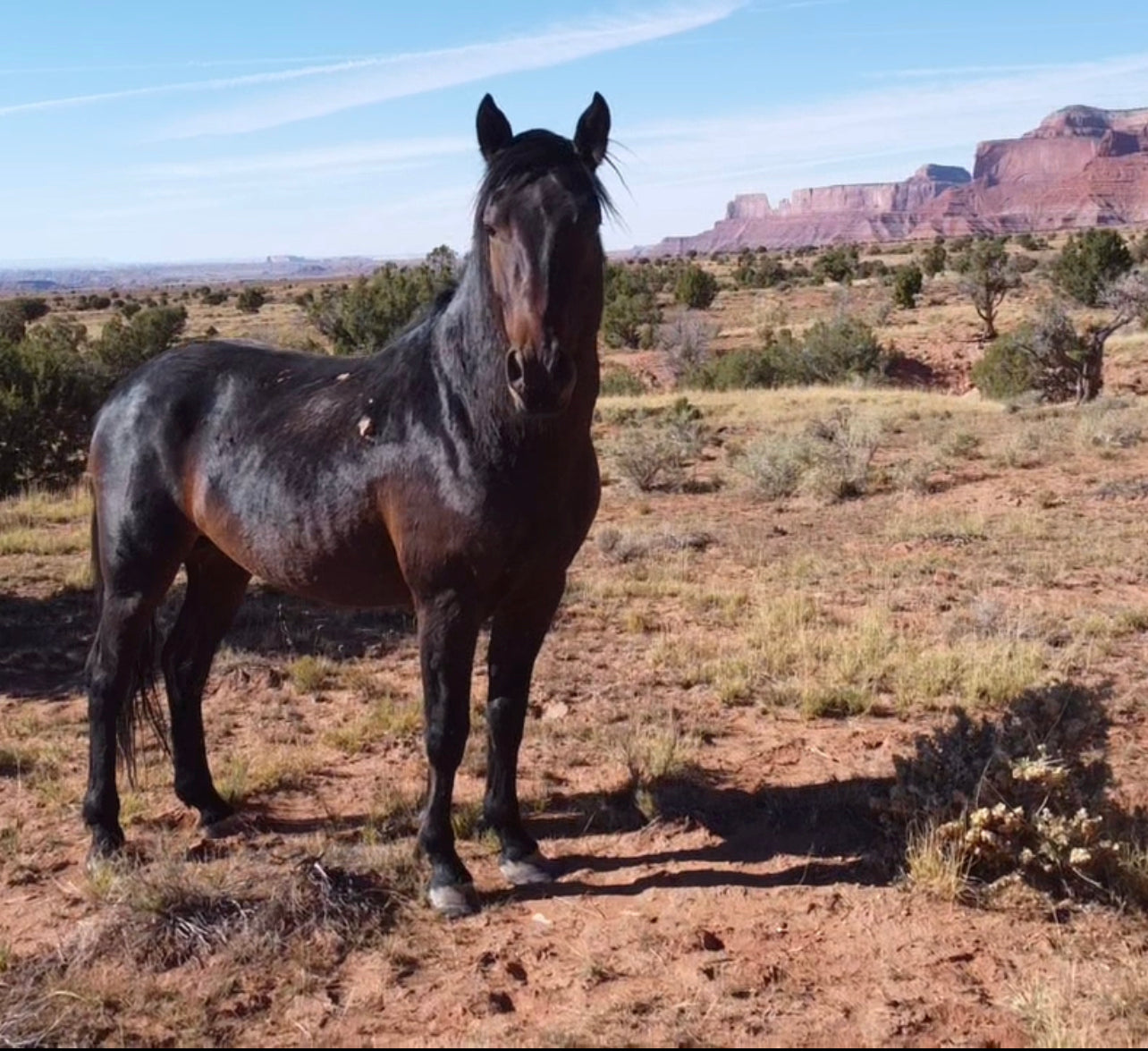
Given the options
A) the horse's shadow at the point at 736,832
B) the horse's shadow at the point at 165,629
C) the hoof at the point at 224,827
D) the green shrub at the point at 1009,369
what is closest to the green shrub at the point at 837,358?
the green shrub at the point at 1009,369

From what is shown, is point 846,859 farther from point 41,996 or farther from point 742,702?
point 41,996

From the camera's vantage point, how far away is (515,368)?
2982mm

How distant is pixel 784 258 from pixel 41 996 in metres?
90.7

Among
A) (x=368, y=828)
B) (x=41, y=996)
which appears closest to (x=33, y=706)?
(x=368, y=828)

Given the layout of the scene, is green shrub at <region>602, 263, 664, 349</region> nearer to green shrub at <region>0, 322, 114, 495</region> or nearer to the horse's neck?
green shrub at <region>0, 322, 114, 495</region>

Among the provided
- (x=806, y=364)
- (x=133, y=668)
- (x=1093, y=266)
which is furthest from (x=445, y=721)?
(x=1093, y=266)

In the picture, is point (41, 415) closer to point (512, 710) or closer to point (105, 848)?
point (105, 848)

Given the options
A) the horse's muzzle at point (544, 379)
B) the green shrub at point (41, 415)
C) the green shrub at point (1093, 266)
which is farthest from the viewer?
the green shrub at point (1093, 266)

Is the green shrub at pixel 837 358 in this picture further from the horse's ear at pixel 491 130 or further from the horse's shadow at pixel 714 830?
the horse's ear at pixel 491 130

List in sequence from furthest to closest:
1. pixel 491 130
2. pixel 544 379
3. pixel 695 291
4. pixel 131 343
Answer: pixel 695 291, pixel 131 343, pixel 491 130, pixel 544 379

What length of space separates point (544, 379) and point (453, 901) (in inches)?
77.2

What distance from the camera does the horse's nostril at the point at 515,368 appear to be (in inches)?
115

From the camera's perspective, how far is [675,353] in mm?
29516

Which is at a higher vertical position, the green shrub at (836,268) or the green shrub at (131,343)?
the green shrub at (836,268)
